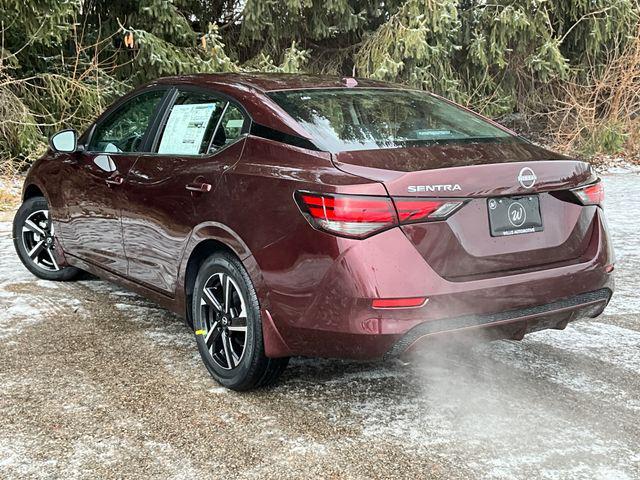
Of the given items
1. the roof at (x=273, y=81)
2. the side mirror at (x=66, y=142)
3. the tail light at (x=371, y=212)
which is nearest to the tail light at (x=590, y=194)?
the tail light at (x=371, y=212)

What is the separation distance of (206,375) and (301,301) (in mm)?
963

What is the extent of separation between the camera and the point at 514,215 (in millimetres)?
2953

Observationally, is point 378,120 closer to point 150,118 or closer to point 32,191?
point 150,118

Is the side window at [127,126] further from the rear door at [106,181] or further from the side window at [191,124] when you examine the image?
the side window at [191,124]

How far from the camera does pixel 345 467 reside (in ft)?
8.79

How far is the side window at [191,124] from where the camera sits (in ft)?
12.0

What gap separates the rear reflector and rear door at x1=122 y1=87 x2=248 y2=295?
38.4 inches

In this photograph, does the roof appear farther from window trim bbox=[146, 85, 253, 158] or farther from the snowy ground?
the snowy ground

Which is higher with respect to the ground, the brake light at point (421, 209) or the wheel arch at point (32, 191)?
the wheel arch at point (32, 191)

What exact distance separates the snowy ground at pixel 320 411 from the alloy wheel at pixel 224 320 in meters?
0.18

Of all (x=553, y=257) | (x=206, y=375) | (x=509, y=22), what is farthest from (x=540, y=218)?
(x=509, y=22)

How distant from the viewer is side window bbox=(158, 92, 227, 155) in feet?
12.0

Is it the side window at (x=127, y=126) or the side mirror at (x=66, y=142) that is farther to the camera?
the side mirror at (x=66, y=142)

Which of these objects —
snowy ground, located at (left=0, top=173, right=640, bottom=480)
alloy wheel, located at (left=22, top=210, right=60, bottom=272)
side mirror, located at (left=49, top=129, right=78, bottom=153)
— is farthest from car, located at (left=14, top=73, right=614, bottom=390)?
alloy wheel, located at (left=22, top=210, right=60, bottom=272)
